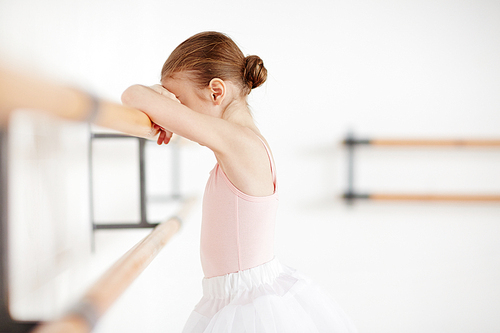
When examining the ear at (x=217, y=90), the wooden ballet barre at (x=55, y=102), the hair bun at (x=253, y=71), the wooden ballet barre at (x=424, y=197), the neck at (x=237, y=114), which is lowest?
the wooden ballet barre at (x=424, y=197)

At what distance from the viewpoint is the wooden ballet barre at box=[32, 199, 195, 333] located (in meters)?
0.25

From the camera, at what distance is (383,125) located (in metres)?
1.47

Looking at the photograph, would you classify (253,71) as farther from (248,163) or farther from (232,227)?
(232,227)

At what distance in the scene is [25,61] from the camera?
23.8 inches

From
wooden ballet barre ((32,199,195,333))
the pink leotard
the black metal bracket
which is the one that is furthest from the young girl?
the black metal bracket

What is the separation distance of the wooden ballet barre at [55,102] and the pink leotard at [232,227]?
0.92 ft

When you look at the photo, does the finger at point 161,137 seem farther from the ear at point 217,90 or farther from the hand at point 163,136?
the ear at point 217,90

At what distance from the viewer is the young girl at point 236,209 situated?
59 centimetres

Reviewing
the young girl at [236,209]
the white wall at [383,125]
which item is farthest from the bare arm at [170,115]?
the white wall at [383,125]

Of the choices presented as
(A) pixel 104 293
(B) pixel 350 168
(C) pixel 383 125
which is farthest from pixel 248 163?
(C) pixel 383 125

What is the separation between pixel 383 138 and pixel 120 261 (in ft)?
4.13

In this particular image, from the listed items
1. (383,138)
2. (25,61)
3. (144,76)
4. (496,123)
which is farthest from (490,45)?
(25,61)

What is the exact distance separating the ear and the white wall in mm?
832

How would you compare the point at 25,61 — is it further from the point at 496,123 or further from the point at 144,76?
the point at 496,123
